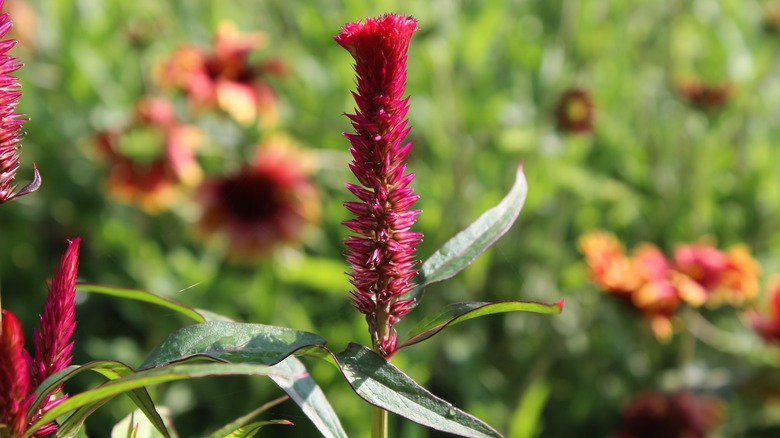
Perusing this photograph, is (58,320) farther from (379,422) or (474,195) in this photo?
(474,195)

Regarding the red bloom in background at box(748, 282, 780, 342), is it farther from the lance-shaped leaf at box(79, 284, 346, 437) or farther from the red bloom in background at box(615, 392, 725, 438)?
the lance-shaped leaf at box(79, 284, 346, 437)

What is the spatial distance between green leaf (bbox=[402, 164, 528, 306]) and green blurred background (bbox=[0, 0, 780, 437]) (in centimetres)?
70

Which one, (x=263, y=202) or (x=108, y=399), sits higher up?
(x=108, y=399)

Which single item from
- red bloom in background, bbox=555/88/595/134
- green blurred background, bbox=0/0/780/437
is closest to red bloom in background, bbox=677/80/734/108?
green blurred background, bbox=0/0/780/437

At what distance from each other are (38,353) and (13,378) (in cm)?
3

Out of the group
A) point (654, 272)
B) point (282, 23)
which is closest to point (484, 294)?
point (654, 272)

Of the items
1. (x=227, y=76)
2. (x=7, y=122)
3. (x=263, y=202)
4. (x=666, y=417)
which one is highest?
(x=7, y=122)

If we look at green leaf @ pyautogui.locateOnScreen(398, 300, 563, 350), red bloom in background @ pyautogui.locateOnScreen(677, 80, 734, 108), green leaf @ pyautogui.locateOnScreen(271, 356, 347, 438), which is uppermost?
red bloom in background @ pyautogui.locateOnScreen(677, 80, 734, 108)

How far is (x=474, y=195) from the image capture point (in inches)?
57.8

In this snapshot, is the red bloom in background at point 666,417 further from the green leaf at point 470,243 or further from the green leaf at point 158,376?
the green leaf at point 158,376

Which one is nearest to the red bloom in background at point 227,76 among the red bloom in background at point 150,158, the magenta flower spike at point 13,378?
the red bloom in background at point 150,158

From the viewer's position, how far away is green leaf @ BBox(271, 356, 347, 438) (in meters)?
0.29

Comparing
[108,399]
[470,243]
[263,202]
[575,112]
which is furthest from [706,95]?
[108,399]

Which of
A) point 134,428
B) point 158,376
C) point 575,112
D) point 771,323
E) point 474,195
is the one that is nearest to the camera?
point 158,376
